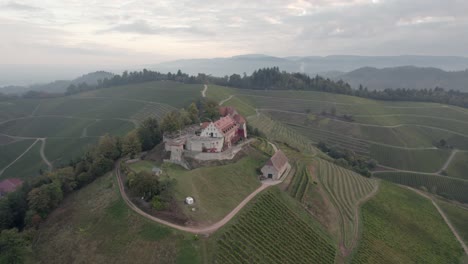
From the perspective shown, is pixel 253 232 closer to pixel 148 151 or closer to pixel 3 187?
pixel 148 151

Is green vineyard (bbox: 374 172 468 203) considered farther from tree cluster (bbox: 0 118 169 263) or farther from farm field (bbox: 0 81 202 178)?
farm field (bbox: 0 81 202 178)

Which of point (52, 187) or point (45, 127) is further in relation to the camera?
point (45, 127)

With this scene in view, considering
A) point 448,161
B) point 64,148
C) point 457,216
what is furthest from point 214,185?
point 448,161

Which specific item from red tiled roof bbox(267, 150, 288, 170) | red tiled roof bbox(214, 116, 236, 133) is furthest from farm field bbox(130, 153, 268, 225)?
red tiled roof bbox(214, 116, 236, 133)

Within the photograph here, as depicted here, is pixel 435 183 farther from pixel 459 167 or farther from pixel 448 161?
pixel 448 161

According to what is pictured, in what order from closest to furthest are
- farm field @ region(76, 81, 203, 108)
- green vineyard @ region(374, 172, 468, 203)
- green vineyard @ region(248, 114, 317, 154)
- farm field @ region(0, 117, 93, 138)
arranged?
green vineyard @ region(374, 172, 468, 203) < green vineyard @ region(248, 114, 317, 154) < farm field @ region(0, 117, 93, 138) < farm field @ region(76, 81, 203, 108)

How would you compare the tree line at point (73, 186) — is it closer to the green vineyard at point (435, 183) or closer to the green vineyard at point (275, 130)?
the green vineyard at point (275, 130)
